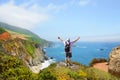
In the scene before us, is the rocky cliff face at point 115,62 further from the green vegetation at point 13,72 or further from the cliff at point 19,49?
the cliff at point 19,49

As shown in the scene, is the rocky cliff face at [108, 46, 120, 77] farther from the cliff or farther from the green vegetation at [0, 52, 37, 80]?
the cliff

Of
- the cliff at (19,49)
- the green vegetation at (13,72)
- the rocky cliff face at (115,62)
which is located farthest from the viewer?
the cliff at (19,49)

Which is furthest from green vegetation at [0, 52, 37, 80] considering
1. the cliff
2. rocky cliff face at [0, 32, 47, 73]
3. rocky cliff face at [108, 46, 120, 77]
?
rocky cliff face at [0, 32, 47, 73]

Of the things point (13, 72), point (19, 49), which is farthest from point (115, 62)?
point (19, 49)

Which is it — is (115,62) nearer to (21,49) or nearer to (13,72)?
(13,72)

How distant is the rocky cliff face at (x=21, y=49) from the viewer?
310 feet

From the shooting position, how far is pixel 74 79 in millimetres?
26781

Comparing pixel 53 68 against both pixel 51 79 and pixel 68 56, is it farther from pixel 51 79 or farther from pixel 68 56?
pixel 51 79

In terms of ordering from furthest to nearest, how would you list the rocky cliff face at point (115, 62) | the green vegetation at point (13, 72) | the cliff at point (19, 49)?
the cliff at point (19, 49), the rocky cliff face at point (115, 62), the green vegetation at point (13, 72)

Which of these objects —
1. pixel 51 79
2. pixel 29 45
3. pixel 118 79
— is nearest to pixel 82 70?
pixel 118 79

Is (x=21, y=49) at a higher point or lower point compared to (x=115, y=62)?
higher

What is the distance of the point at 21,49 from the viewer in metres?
119

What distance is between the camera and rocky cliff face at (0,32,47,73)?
9438cm

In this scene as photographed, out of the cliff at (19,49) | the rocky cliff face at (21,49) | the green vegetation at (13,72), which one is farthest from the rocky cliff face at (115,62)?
the rocky cliff face at (21,49)
